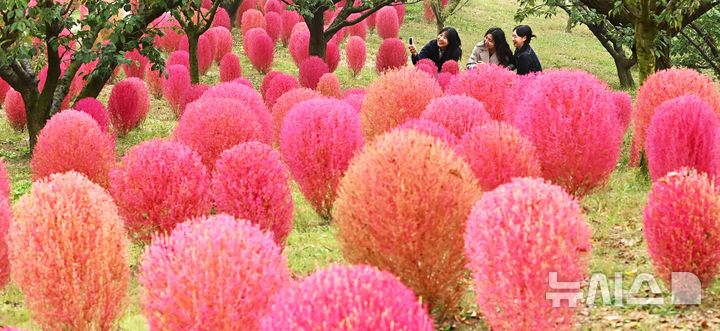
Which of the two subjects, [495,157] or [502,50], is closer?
[495,157]

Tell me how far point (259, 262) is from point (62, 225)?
1987 mm

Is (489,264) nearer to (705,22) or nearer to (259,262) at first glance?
(259,262)

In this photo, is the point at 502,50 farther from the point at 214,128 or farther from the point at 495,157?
the point at 495,157

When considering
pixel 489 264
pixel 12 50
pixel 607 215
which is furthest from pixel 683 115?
pixel 12 50

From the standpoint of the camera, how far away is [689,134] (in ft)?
26.0

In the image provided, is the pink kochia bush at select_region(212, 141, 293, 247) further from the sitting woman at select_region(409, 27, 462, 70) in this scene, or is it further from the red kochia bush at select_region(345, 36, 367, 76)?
the red kochia bush at select_region(345, 36, 367, 76)

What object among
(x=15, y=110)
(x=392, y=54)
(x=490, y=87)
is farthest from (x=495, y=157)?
(x=392, y=54)

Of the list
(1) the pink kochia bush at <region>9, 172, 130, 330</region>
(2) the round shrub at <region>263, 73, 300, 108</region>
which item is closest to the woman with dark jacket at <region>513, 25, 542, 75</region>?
(2) the round shrub at <region>263, 73, 300, 108</region>

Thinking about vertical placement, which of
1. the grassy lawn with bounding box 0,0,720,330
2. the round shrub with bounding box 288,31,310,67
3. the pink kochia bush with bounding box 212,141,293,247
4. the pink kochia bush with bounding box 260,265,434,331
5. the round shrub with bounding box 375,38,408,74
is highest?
the pink kochia bush with bounding box 260,265,434,331

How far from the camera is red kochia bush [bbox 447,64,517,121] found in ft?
36.5

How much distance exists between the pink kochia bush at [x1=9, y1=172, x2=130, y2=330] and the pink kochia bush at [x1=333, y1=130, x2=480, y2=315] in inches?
80.5

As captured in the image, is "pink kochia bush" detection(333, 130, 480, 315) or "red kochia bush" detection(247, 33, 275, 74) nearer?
"pink kochia bush" detection(333, 130, 480, 315)

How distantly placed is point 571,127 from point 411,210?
3.45 m

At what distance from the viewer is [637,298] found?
6660 mm
